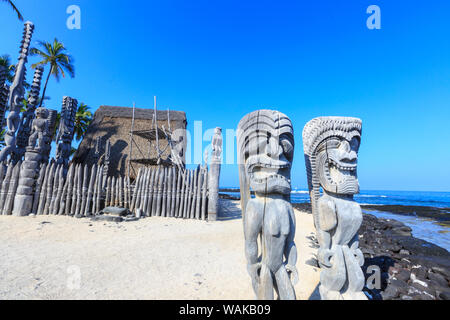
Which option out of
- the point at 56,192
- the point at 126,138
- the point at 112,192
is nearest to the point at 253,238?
the point at 112,192

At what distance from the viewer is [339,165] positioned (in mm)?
2486

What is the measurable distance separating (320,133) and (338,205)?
961mm

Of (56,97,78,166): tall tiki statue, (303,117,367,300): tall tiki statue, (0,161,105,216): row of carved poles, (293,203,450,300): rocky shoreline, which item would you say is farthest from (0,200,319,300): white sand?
(56,97,78,166): tall tiki statue

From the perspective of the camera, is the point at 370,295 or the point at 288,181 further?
the point at 370,295

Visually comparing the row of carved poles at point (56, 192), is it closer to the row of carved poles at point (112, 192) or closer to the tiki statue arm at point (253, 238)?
the row of carved poles at point (112, 192)

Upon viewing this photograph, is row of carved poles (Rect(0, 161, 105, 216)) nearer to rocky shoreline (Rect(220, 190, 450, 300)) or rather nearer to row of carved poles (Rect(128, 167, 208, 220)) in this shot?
row of carved poles (Rect(128, 167, 208, 220))

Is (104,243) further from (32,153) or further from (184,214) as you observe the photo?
(32,153)

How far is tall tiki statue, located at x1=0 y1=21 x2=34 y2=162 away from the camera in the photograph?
358 inches

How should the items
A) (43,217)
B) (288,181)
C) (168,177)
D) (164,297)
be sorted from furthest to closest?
(168,177) → (43,217) → (164,297) → (288,181)

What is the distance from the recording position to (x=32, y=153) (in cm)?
741

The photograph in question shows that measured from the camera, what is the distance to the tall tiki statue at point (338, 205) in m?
2.28

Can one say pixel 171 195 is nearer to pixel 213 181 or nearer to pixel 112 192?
pixel 213 181
